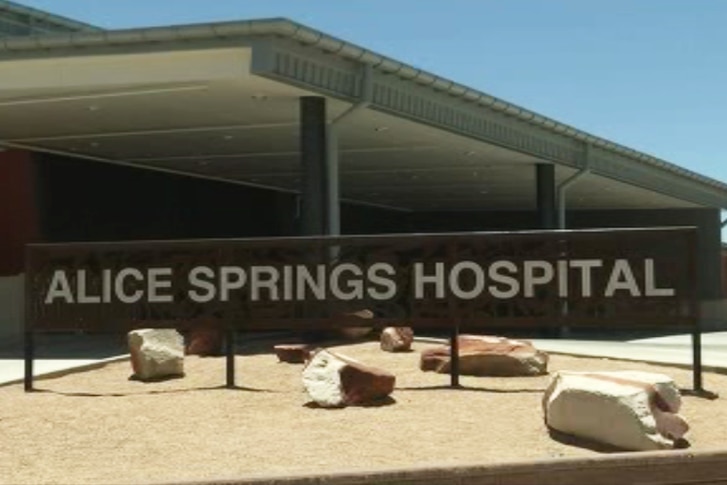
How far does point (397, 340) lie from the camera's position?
47.3 feet

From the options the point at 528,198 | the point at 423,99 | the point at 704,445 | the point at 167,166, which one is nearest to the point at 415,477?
the point at 704,445

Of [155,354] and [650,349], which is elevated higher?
[155,354]

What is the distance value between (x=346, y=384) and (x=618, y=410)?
290 centimetres

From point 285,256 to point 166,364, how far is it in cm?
200

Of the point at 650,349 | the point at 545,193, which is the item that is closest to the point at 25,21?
the point at 545,193

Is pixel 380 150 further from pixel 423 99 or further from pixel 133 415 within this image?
pixel 133 415

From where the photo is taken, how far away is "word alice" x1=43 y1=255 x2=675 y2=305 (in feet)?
37.5

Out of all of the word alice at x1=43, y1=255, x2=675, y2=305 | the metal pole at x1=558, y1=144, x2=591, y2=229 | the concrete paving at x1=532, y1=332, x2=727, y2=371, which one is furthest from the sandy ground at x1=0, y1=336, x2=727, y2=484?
the metal pole at x1=558, y1=144, x2=591, y2=229

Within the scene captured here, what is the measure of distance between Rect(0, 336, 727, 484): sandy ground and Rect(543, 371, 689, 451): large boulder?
19 cm

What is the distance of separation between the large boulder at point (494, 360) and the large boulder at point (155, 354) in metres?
3.04

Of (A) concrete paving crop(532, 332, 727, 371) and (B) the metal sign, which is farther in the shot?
(A) concrete paving crop(532, 332, 727, 371)

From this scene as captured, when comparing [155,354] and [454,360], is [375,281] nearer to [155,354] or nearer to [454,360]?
[454,360]

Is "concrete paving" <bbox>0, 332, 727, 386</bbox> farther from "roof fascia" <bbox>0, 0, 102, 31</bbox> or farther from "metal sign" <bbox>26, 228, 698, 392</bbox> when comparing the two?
"roof fascia" <bbox>0, 0, 102, 31</bbox>

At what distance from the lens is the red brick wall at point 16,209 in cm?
2419
